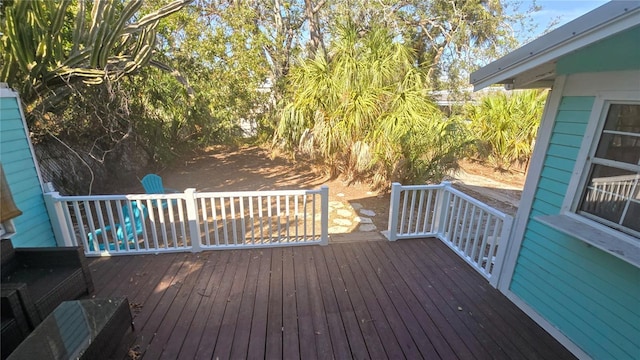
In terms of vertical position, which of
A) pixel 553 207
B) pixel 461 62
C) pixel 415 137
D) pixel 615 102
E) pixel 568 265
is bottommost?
pixel 568 265

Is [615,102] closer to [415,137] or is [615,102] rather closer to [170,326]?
[415,137]

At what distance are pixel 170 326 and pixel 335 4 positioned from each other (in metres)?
9.65

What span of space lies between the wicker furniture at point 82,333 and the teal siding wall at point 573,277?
3262 millimetres

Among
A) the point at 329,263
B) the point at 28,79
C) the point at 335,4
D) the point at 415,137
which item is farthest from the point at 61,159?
the point at 335,4

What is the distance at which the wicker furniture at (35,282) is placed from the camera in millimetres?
1758

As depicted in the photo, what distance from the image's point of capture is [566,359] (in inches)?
80.1

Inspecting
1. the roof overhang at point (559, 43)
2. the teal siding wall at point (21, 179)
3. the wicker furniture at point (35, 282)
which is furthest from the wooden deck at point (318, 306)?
the roof overhang at point (559, 43)

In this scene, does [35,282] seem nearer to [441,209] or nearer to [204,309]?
[204,309]

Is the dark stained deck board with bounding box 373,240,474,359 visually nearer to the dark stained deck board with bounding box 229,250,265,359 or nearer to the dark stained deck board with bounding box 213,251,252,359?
the dark stained deck board with bounding box 229,250,265,359

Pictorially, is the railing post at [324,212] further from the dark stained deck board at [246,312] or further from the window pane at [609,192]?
the window pane at [609,192]

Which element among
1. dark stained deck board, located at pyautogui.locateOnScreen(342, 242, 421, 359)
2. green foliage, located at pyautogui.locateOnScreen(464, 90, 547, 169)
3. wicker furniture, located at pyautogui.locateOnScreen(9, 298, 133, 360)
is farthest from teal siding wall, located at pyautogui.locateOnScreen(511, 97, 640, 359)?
green foliage, located at pyautogui.locateOnScreen(464, 90, 547, 169)

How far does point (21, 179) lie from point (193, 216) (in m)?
1.53

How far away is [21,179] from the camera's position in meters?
2.61

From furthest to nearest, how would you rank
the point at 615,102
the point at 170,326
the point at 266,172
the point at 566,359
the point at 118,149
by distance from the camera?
the point at 266,172, the point at 118,149, the point at 170,326, the point at 566,359, the point at 615,102
